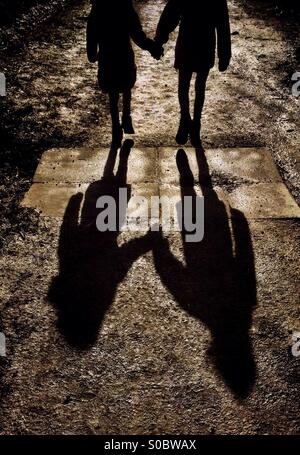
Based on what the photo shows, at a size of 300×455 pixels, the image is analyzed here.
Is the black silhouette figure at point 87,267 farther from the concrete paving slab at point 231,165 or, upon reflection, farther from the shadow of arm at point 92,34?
the shadow of arm at point 92,34

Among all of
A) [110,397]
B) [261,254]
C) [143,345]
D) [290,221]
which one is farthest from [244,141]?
[110,397]

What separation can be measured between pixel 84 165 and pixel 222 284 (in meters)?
2.02

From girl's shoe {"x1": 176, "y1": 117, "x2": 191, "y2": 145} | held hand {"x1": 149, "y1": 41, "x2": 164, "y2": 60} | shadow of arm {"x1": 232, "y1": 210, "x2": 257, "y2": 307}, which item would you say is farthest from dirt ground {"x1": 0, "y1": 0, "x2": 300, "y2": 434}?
held hand {"x1": 149, "y1": 41, "x2": 164, "y2": 60}

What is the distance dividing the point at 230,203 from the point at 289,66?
359 centimetres

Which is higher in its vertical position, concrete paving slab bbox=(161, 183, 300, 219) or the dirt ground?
concrete paving slab bbox=(161, 183, 300, 219)

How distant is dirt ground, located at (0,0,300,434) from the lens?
241 cm

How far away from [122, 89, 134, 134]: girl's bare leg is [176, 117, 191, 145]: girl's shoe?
1.80 feet

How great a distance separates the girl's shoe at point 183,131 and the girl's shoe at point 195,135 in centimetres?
6

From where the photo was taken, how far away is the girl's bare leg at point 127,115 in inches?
180

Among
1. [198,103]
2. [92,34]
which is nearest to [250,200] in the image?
[198,103]

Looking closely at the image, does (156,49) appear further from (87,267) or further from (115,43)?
(87,267)

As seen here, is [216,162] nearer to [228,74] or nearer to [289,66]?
[228,74]

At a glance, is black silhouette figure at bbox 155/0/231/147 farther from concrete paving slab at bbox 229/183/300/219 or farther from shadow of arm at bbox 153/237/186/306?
shadow of arm at bbox 153/237/186/306
